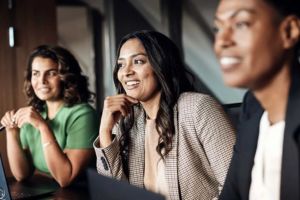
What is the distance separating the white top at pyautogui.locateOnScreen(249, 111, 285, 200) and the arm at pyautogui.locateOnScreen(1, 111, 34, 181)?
1.31 metres

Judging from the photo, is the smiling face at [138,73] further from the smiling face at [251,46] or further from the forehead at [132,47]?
the smiling face at [251,46]

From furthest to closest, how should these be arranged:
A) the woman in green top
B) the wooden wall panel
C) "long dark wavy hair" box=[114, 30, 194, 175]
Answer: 1. the wooden wall panel
2. the woman in green top
3. "long dark wavy hair" box=[114, 30, 194, 175]

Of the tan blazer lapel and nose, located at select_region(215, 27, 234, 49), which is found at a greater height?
nose, located at select_region(215, 27, 234, 49)

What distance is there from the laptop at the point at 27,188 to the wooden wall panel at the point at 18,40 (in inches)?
36.0

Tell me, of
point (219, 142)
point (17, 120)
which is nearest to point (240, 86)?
point (219, 142)

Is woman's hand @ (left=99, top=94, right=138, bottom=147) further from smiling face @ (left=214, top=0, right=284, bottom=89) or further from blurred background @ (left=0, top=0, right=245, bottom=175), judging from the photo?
blurred background @ (left=0, top=0, right=245, bottom=175)

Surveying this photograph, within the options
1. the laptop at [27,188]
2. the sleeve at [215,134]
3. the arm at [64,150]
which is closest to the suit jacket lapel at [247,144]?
the sleeve at [215,134]

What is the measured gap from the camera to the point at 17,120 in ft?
6.21

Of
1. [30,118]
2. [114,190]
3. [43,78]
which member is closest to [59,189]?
[30,118]

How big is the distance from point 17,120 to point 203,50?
7.38ft

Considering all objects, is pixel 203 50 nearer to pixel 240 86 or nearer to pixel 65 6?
pixel 65 6

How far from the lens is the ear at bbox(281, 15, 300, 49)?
752 millimetres

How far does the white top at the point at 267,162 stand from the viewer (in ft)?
2.64

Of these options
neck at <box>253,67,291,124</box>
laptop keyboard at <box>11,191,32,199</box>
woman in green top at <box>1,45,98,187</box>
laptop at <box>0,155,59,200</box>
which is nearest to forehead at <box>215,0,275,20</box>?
neck at <box>253,67,291,124</box>
